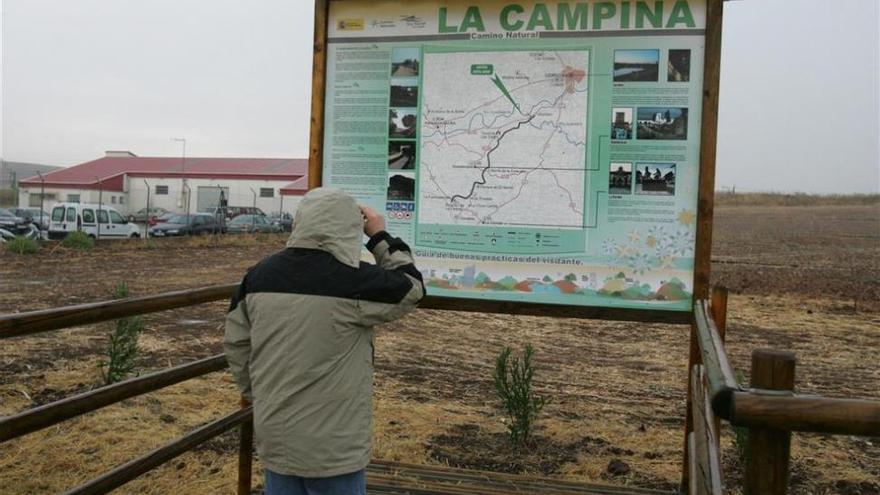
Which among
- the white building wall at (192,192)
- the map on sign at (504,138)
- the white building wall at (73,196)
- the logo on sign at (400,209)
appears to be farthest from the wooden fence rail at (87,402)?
the white building wall at (73,196)

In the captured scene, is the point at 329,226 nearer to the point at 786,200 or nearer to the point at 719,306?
the point at 719,306

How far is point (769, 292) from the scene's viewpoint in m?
16.4

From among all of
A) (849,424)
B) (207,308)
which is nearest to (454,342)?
(207,308)

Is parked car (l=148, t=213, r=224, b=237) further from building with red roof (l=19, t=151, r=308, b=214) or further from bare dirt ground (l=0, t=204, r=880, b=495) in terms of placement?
building with red roof (l=19, t=151, r=308, b=214)

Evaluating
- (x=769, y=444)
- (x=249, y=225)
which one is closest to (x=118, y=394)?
(x=769, y=444)

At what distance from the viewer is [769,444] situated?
145 cm

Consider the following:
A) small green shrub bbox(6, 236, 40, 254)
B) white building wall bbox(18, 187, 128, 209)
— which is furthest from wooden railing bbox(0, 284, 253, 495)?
white building wall bbox(18, 187, 128, 209)

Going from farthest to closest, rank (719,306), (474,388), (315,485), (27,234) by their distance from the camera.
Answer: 1. (27,234)
2. (474,388)
3. (719,306)
4. (315,485)

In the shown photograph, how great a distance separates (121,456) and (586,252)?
130 inches

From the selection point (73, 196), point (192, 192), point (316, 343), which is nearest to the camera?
point (316, 343)

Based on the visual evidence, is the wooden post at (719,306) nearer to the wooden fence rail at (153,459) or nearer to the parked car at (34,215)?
the wooden fence rail at (153,459)

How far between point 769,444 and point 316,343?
1389 millimetres

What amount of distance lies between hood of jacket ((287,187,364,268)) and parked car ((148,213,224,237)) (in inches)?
1176

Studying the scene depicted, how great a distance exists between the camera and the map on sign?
3.86 meters
